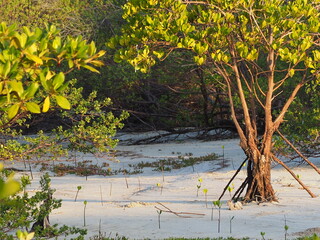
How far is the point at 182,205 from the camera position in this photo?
8391 mm

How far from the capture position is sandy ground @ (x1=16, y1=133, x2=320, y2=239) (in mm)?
6578


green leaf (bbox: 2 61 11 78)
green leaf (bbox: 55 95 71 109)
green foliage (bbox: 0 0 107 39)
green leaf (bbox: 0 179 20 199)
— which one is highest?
green foliage (bbox: 0 0 107 39)

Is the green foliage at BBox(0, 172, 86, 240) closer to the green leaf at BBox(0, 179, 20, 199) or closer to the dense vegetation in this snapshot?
the dense vegetation

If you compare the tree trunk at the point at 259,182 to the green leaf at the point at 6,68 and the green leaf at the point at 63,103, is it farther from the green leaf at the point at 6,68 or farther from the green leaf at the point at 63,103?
the green leaf at the point at 6,68

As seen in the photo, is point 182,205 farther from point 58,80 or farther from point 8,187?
point 8,187

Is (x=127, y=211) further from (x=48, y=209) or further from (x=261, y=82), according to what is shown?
(x=261, y=82)

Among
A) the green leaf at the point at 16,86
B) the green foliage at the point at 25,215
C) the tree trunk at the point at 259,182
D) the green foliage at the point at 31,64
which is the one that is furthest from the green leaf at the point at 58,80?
the tree trunk at the point at 259,182

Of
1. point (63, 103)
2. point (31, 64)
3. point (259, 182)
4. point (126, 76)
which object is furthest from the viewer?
point (126, 76)

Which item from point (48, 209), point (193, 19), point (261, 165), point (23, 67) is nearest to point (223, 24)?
point (193, 19)

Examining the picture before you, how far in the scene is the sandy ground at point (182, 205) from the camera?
6.58 m

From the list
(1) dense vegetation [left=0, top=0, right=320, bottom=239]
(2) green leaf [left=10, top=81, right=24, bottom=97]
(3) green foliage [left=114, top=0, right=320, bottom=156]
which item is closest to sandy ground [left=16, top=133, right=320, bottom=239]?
(1) dense vegetation [left=0, top=0, right=320, bottom=239]

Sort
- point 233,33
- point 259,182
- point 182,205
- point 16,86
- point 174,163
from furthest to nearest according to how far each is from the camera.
A: 1. point 174,163
2. point 233,33
3. point 182,205
4. point 259,182
5. point 16,86

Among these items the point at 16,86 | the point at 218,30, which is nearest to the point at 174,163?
the point at 218,30

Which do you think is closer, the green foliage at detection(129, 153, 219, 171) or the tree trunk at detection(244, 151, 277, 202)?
the tree trunk at detection(244, 151, 277, 202)
